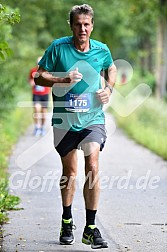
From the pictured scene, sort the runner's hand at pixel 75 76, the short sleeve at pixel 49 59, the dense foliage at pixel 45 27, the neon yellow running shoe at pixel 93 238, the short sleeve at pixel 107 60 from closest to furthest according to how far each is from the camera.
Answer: the runner's hand at pixel 75 76, the neon yellow running shoe at pixel 93 238, the short sleeve at pixel 49 59, the short sleeve at pixel 107 60, the dense foliage at pixel 45 27

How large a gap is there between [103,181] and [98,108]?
179 inches

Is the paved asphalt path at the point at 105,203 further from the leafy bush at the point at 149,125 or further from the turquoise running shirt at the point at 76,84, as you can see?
the turquoise running shirt at the point at 76,84

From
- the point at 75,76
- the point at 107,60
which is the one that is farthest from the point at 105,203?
the point at 75,76

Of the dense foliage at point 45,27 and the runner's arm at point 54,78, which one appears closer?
the runner's arm at point 54,78

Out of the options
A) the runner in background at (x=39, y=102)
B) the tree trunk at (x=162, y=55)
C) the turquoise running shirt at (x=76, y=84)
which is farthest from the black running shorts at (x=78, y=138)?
the tree trunk at (x=162, y=55)

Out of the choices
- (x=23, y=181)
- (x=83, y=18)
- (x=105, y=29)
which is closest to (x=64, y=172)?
(x=83, y=18)

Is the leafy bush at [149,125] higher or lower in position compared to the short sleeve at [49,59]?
lower

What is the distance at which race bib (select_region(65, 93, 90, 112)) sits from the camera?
22.8 ft

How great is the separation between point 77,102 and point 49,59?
0.48 m

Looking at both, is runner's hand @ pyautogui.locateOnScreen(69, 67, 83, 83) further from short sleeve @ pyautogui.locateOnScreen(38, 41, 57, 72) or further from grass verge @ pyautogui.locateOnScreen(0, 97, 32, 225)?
grass verge @ pyautogui.locateOnScreen(0, 97, 32, 225)

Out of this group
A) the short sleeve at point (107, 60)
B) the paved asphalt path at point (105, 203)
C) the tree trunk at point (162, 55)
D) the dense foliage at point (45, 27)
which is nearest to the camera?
the short sleeve at point (107, 60)

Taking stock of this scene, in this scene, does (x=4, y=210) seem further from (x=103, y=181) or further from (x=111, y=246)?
(x=103, y=181)

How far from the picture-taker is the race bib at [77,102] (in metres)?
6.95

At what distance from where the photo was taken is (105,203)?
9617 mm
